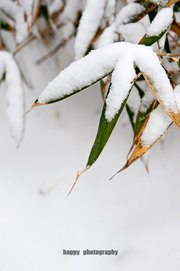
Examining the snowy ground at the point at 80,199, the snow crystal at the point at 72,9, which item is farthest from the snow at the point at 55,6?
the snowy ground at the point at 80,199

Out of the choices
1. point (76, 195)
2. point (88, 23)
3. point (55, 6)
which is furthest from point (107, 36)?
point (76, 195)

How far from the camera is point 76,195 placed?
897 mm

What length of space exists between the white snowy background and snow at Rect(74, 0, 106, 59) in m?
0.29

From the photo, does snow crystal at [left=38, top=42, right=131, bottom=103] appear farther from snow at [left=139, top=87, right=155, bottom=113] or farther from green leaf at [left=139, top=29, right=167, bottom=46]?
snow at [left=139, top=87, right=155, bottom=113]

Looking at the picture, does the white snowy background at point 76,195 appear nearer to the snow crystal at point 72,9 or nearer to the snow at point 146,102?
the snow crystal at point 72,9

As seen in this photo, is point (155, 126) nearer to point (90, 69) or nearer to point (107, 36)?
point (90, 69)

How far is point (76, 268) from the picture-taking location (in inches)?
30.5

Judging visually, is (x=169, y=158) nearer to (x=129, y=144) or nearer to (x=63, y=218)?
(x=129, y=144)

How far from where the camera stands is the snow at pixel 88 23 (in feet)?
2.48

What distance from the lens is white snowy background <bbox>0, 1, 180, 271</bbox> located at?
0.79 meters

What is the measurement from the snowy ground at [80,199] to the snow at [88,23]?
1.00ft

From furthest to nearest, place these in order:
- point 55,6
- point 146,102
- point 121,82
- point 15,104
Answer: point 55,6, point 15,104, point 146,102, point 121,82

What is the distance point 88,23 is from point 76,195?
46 cm

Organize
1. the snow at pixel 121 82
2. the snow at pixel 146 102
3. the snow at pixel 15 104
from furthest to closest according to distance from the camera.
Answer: the snow at pixel 15 104, the snow at pixel 146 102, the snow at pixel 121 82
